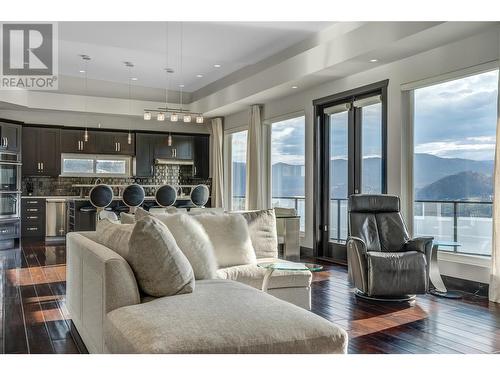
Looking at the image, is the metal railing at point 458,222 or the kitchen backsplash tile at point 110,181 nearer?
the metal railing at point 458,222

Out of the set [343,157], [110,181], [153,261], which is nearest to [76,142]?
[110,181]

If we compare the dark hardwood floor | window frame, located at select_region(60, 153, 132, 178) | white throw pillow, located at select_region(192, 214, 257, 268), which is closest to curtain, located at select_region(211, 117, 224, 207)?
window frame, located at select_region(60, 153, 132, 178)

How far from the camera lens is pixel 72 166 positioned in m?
9.92

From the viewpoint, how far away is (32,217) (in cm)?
929

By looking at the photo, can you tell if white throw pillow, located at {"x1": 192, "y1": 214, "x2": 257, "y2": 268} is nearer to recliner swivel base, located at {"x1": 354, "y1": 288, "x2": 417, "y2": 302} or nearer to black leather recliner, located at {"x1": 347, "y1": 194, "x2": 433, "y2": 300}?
black leather recliner, located at {"x1": 347, "y1": 194, "x2": 433, "y2": 300}

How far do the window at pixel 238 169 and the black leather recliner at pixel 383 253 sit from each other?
507 cm

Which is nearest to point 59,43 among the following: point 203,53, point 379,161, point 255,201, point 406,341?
point 203,53

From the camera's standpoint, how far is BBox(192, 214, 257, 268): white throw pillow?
3.65 meters

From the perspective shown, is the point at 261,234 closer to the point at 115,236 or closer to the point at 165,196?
the point at 115,236

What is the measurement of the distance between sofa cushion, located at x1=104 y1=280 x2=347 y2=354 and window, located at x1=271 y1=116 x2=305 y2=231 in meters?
5.47

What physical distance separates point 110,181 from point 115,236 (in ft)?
25.8

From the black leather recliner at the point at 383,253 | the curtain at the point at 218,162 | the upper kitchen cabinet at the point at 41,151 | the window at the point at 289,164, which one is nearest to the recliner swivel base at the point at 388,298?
the black leather recliner at the point at 383,253

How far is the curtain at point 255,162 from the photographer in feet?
28.3

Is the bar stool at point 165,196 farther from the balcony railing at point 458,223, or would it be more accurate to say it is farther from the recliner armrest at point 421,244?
the recliner armrest at point 421,244
